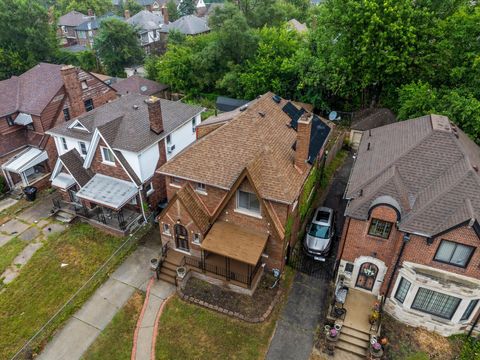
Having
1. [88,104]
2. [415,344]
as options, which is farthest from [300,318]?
[88,104]

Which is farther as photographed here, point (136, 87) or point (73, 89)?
point (136, 87)

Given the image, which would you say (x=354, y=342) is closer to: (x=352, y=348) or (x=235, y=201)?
(x=352, y=348)

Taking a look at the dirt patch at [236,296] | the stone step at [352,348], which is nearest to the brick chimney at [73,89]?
the dirt patch at [236,296]

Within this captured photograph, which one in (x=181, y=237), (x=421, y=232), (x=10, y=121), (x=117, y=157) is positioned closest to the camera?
(x=421, y=232)

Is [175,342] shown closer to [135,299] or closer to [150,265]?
[135,299]

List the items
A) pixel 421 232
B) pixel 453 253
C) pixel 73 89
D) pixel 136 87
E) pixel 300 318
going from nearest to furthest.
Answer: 1. pixel 421 232
2. pixel 453 253
3. pixel 300 318
4. pixel 73 89
5. pixel 136 87

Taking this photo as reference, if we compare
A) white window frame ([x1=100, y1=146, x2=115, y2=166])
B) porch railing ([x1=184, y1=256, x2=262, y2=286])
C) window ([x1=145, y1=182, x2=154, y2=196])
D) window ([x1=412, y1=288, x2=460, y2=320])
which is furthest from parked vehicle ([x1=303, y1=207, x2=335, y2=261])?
white window frame ([x1=100, y1=146, x2=115, y2=166])

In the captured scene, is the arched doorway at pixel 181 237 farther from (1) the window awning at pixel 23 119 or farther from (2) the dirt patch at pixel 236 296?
(1) the window awning at pixel 23 119

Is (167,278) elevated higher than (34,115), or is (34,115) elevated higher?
(34,115)
